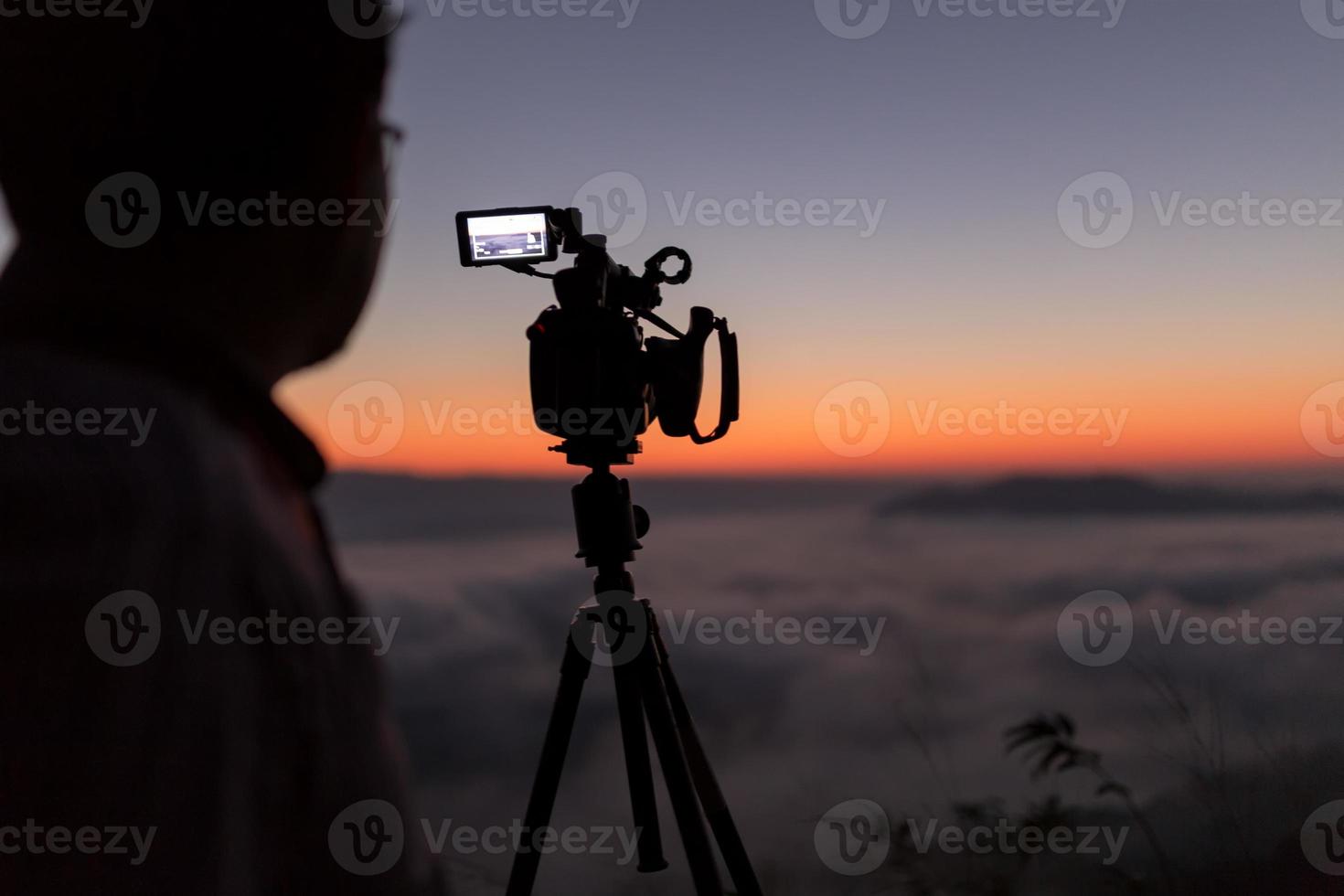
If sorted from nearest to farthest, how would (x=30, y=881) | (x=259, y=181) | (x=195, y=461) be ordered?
(x=195, y=461)
(x=30, y=881)
(x=259, y=181)

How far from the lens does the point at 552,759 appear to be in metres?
1.83

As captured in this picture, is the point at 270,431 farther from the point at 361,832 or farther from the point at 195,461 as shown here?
the point at 361,832

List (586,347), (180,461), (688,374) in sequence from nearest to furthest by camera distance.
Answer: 1. (180,461)
2. (586,347)
3. (688,374)

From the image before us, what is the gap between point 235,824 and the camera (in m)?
0.84

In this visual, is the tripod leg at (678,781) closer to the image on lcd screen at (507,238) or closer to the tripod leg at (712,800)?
the tripod leg at (712,800)

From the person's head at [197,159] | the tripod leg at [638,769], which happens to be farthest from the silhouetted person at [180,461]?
the tripod leg at [638,769]

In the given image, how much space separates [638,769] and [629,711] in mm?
126

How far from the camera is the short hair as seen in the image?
3.07 ft

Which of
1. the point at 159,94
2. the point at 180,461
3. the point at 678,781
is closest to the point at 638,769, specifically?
the point at 678,781

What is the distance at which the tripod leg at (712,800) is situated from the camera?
1.87 metres

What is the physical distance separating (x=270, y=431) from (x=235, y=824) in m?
0.35

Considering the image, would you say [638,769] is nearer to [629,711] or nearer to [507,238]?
[629,711]

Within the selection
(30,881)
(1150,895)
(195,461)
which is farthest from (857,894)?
(195,461)

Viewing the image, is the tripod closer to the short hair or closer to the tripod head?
the tripod head
